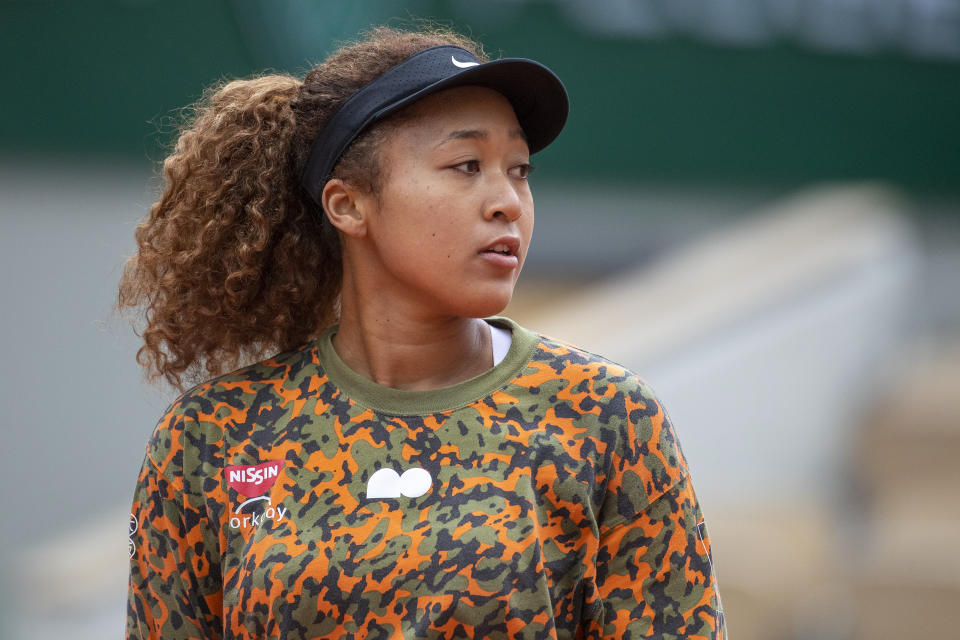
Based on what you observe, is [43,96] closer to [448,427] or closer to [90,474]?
[90,474]

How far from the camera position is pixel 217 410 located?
2352 mm

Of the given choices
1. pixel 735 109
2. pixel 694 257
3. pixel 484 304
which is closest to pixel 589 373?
pixel 484 304

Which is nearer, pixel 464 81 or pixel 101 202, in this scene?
pixel 464 81

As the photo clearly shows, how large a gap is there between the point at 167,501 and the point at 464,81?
36.6 inches

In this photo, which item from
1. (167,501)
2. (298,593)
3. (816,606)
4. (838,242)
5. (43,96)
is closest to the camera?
(298,593)

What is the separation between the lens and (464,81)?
223 cm

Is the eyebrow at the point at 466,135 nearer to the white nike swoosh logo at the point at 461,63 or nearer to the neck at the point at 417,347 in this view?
the white nike swoosh logo at the point at 461,63

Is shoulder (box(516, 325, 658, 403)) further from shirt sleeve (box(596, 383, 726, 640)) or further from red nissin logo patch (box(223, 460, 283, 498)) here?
red nissin logo patch (box(223, 460, 283, 498))

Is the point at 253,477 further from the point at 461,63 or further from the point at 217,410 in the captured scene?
the point at 461,63

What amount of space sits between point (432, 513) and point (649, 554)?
0.38 m

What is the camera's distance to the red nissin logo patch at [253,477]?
7.38 feet

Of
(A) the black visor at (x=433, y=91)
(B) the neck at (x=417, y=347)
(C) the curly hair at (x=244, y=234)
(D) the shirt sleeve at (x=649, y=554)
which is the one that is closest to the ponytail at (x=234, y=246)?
(C) the curly hair at (x=244, y=234)

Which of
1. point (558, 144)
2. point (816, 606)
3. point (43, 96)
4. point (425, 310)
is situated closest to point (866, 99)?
point (558, 144)

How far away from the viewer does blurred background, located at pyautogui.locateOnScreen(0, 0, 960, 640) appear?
606cm
